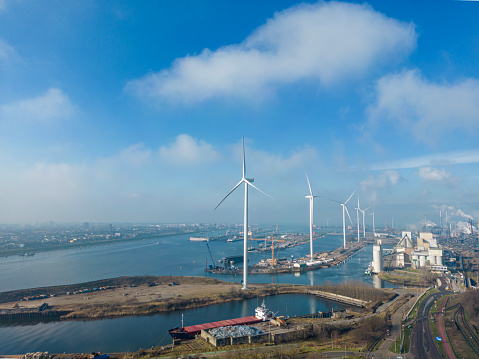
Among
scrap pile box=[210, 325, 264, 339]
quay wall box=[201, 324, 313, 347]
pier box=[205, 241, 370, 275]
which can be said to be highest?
scrap pile box=[210, 325, 264, 339]

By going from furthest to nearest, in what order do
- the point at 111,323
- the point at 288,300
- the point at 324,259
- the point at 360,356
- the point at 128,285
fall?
the point at 324,259
the point at 128,285
the point at 288,300
the point at 111,323
the point at 360,356

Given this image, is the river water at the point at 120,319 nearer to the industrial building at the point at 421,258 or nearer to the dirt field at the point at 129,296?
the dirt field at the point at 129,296

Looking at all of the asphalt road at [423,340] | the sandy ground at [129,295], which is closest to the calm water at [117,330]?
the sandy ground at [129,295]

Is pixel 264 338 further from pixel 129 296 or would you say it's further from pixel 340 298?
pixel 129 296

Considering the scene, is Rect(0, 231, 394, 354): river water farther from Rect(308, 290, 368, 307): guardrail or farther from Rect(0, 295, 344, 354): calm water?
Rect(308, 290, 368, 307): guardrail

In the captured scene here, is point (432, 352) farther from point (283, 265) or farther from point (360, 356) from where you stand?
point (283, 265)

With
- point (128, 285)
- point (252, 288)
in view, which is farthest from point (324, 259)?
point (128, 285)

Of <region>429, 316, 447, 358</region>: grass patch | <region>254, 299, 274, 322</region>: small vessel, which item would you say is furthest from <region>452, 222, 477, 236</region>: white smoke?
<region>254, 299, 274, 322</region>: small vessel
